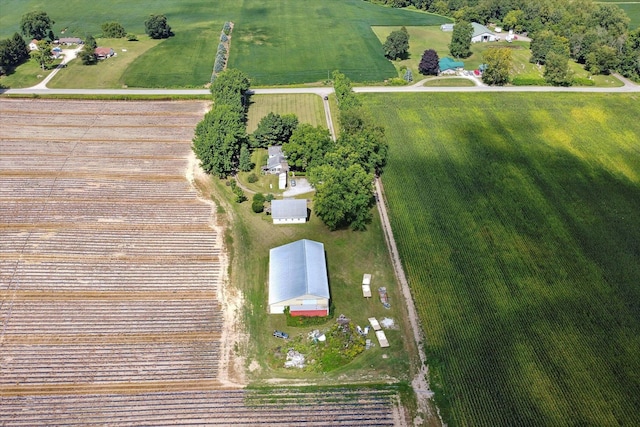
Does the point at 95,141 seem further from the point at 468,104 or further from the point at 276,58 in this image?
the point at 468,104

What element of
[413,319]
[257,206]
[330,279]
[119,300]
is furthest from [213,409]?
[257,206]

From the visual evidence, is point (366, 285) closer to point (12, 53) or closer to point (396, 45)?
point (396, 45)

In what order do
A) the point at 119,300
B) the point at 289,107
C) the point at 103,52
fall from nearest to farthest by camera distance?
1. the point at 119,300
2. the point at 289,107
3. the point at 103,52

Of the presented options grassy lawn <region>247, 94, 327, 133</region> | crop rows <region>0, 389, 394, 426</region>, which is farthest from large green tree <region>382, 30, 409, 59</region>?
crop rows <region>0, 389, 394, 426</region>

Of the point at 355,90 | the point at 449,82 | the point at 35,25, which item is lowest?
the point at 449,82

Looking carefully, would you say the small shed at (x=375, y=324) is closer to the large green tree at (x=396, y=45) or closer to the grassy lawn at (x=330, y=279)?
the grassy lawn at (x=330, y=279)

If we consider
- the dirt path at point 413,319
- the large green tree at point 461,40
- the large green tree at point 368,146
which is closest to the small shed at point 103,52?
the large green tree at point 368,146
